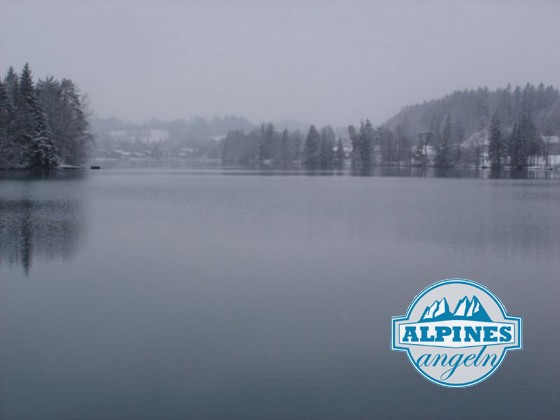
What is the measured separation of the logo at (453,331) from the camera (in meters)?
6.52

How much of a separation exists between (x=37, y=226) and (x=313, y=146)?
10760cm

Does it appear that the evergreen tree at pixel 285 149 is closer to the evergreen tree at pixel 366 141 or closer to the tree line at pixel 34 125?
the evergreen tree at pixel 366 141

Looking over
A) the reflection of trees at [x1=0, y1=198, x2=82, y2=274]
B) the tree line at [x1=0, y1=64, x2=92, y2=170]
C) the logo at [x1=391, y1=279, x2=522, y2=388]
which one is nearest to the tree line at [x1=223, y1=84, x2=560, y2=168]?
the tree line at [x1=0, y1=64, x2=92, y2=170]

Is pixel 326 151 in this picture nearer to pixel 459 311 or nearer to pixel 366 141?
pixel 366 141

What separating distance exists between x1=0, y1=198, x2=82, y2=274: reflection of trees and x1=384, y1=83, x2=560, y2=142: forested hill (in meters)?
107

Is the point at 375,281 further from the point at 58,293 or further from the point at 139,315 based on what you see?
the point at 58,293

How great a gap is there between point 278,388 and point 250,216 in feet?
55.2

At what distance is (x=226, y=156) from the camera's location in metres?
171

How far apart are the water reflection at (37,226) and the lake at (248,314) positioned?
4.2 inches

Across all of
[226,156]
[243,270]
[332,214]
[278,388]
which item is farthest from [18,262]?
[226,156]

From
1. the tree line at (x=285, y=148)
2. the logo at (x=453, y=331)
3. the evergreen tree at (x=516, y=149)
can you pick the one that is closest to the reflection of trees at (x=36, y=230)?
the logo at (x=453, y=331)

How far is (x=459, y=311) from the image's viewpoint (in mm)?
6570

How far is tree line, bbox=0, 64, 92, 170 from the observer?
5703cm

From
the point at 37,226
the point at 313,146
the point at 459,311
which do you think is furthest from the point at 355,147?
the point at 459,311
